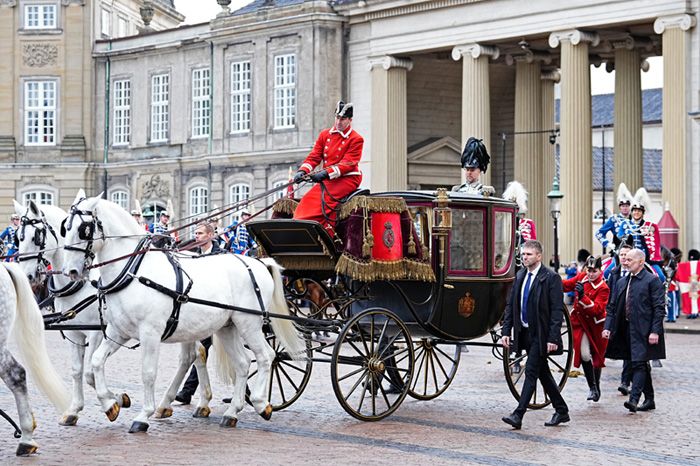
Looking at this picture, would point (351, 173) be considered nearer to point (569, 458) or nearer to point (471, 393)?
point (471, 393)

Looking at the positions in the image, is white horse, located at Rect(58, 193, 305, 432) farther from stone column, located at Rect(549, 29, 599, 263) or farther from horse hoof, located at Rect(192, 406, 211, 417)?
stone column, located at Rect(549, 29, 599, 263)

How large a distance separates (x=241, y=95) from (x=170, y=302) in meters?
34.8

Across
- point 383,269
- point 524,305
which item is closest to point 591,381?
point 524,305

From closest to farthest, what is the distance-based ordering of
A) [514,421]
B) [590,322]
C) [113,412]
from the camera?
[113,412]
[514,421]
[590,322]

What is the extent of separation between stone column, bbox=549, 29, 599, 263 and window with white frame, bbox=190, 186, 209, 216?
15563 millimetres

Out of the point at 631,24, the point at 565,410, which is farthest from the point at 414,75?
the point at 565,410

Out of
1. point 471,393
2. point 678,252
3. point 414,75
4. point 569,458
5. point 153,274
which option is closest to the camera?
point 569,458

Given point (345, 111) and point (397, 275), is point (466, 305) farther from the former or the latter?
point (345, 111)

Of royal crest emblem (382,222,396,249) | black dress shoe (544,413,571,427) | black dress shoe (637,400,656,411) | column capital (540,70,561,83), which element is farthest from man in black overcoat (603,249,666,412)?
column capital (540,70,561,83)

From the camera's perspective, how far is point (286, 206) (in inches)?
599

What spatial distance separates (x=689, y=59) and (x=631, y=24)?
7.62ft

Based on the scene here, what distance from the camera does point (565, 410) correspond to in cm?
1316

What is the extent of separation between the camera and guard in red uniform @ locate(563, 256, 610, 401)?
51.3ft

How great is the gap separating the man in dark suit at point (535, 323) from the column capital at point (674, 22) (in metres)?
23.2
